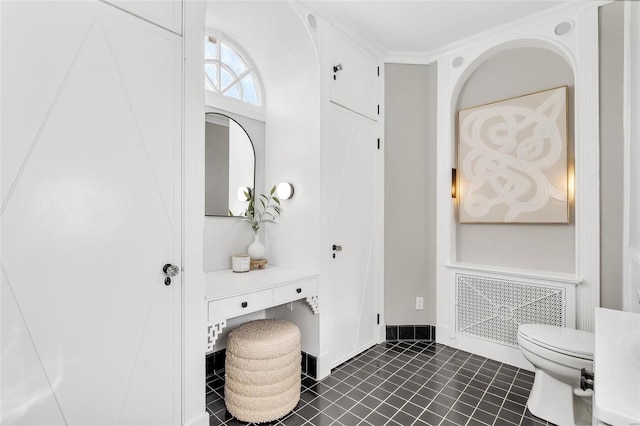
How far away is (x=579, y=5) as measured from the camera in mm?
2250

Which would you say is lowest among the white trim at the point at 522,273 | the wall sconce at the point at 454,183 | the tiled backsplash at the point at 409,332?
the tiled backsplash at the point at 409,332

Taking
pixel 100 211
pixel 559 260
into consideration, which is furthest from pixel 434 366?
pixel 100 211

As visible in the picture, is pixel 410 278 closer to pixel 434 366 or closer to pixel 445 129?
pixel 434 366

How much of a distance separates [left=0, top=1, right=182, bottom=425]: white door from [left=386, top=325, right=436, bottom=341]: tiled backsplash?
6.36 feet

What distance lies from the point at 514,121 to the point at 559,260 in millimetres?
1131

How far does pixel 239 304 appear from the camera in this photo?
185 centimetres

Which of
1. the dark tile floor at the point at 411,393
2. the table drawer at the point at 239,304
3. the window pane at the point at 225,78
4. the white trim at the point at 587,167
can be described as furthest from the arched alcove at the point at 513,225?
the window pane at the point at 225,78

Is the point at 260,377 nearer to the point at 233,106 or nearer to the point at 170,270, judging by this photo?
the point at 170,270

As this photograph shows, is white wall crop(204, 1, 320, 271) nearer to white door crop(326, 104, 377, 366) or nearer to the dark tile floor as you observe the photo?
white door crop(326, 104, 377, 366)

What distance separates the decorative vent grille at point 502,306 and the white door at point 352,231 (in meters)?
0.79

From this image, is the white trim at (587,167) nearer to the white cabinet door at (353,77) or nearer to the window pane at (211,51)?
the white cabinet door at (353,77)

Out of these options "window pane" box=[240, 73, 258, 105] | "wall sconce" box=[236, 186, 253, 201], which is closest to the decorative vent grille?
"wall sconce" box=[236, 186, 253, 201]

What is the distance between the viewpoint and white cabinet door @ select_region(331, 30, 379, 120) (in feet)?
8.20

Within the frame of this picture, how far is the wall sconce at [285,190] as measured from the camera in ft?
8.00
